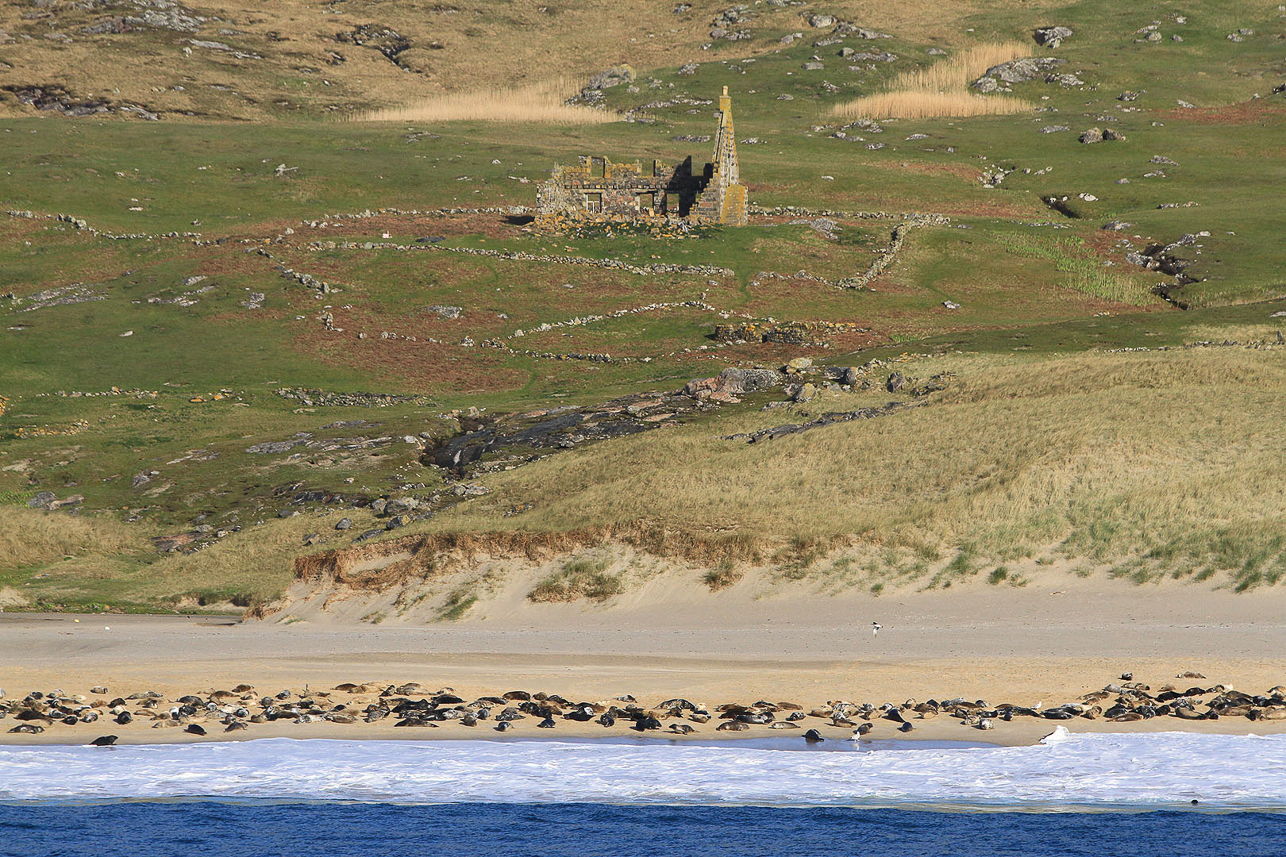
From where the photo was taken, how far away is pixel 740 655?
96.9 feet

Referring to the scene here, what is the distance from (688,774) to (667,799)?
90 cm

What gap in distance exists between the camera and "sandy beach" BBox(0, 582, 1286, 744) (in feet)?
82.4

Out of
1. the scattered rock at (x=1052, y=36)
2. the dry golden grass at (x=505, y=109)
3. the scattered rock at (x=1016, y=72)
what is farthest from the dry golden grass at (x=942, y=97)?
the dry golden grass at (x=505, y=109)

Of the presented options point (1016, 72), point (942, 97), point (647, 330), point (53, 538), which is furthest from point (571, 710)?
point (1016, 72)

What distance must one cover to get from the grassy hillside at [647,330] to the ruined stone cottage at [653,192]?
13.5ft

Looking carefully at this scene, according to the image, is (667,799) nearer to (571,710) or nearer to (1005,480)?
(571,710)

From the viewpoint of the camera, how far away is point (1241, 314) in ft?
222

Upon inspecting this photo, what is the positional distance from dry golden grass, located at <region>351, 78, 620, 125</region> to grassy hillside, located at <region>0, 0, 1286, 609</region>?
637 centimetres

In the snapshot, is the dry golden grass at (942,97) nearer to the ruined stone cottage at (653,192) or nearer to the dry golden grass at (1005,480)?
the ruined stone cottage at (653,192)

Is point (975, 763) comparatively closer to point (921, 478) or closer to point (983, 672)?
point (983, 672)

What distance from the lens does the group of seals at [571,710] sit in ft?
78.3

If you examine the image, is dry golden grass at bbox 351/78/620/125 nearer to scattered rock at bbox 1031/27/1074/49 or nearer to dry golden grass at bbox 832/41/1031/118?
dry golden grass at bbox 832/41/1031/118

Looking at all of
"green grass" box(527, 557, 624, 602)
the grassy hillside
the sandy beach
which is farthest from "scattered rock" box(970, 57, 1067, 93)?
the sandy beach

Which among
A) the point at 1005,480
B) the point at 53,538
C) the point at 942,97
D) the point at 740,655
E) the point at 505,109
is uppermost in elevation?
the point at 942,97
